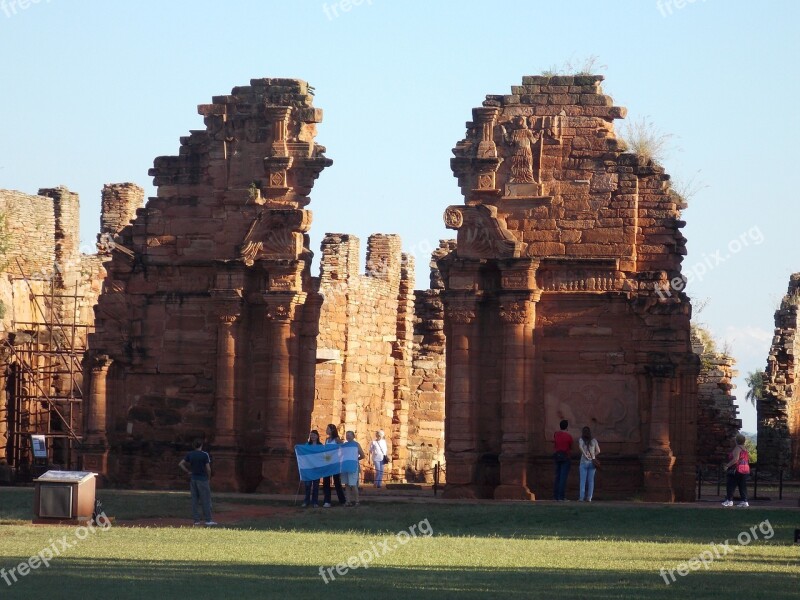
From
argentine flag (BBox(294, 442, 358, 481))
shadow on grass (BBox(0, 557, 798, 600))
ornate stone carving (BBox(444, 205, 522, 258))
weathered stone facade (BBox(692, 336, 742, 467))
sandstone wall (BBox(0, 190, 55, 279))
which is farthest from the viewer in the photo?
sandstone wall (BBox(0, 190, 55, 279))

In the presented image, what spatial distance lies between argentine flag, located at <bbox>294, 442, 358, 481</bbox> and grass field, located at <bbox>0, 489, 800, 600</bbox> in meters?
0.76

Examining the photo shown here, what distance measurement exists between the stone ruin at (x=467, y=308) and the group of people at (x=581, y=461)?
2.34 ft

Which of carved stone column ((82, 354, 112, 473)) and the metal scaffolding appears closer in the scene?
carved stone column ((82, 354, 112, 473))

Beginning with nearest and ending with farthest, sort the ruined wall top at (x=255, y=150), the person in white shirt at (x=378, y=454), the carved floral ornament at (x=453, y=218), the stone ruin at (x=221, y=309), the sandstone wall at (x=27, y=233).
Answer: the carved floral ornament at (x=453, y=218) < the stone ruin at (x=221, y=309) < the ruined wall top at (x=255, y=150) < the person in white shirt at (x=378, y=454) < the sandstone wall at (x=27, y=233)

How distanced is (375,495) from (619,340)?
513 cm

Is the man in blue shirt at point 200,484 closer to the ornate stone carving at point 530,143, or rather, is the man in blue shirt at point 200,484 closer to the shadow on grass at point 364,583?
the shadow on grass at point 364,583

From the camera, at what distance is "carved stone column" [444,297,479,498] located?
31.2 m

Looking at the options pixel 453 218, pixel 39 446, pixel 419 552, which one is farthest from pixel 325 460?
pixel 39 446

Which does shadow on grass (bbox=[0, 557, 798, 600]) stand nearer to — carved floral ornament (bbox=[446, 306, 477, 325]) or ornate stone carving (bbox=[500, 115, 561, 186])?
carved floral ornament (bbox=[446, 306, 477, 325])

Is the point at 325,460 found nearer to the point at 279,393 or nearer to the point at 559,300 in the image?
the point at 279,393

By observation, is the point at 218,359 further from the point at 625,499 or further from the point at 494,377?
the point at 625,499

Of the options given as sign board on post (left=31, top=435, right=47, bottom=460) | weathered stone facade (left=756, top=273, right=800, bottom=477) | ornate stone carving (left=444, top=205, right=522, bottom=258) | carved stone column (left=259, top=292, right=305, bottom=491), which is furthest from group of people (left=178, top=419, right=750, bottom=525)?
sign board on post (left=31, top=435, right=47, bottom=460)

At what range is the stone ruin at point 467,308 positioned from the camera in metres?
31.1

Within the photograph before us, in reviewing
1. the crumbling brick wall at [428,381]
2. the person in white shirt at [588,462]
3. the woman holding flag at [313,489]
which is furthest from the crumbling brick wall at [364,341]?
the person in white shirt at [588,462]
